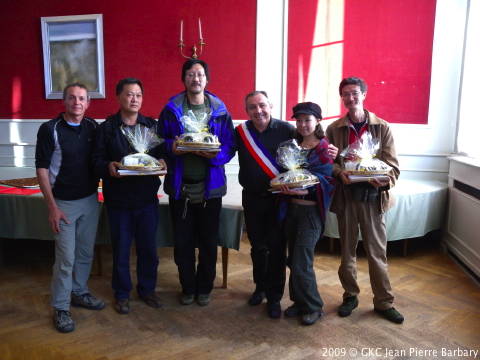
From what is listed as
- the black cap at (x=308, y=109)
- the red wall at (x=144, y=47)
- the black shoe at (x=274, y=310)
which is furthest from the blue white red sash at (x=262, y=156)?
the red wall at (x=144, y=47)

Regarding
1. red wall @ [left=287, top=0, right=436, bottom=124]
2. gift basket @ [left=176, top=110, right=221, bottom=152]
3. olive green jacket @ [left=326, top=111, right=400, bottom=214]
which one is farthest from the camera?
red wall @ [left=287, top=0, right=436, bottom=124]

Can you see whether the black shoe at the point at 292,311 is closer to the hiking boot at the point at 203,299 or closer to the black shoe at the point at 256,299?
the black shoe at the point at 256,299

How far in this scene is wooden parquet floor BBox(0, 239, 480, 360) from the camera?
2.23 m

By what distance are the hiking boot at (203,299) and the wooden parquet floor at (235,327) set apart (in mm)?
47

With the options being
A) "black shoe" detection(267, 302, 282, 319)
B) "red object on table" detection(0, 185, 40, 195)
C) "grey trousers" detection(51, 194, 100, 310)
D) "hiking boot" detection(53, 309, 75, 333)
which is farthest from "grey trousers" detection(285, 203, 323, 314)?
"red object on table" detection(0, 185, 40, 195)

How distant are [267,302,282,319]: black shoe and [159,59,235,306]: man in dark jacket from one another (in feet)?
1.70

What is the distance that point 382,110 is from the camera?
14.6 ft

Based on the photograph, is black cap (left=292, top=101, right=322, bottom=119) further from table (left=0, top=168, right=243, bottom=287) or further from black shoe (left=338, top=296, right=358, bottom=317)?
black shoe (left=338, top=296, right=358, bottom=317)

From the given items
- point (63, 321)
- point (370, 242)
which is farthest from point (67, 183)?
point (370, 242)

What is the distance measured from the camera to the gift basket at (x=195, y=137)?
7.70 ft

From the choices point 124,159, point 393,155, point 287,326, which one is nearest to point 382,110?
point 393,155

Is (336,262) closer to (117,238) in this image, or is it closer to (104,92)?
(117,238)

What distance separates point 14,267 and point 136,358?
6.73ft

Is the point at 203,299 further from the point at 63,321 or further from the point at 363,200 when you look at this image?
the point at 363,200
